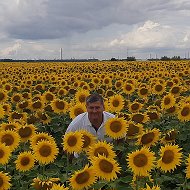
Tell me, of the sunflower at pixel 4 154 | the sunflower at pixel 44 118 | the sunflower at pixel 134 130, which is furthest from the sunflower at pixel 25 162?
the sunflower at pixel 44 118

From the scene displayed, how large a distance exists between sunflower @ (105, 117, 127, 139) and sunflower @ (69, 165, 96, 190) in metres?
1.68

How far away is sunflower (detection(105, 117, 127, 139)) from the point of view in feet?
19.2

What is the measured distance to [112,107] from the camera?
26.4ft

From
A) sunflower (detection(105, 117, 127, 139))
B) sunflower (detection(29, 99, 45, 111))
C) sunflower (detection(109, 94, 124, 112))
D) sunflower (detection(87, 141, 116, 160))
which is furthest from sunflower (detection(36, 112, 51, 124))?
sunflower (detection(87, 141, 116, 160))

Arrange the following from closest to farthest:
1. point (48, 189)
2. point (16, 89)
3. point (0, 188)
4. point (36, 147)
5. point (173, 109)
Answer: point (48, 189) < point (0, 188) < point (36, 147) < point (173, 109) < point (16, 89)

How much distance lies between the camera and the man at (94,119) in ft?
19.8

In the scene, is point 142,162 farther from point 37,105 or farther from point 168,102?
point 37,105

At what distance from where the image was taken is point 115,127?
5875mm

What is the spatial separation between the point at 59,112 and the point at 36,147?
134 inches

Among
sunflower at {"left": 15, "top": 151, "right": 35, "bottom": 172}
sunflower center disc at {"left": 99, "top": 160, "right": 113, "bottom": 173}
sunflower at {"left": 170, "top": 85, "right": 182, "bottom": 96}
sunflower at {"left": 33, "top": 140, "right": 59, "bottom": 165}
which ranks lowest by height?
sunflower at {"left": 15, "top": 151, "right": 35, "bottom": 172}

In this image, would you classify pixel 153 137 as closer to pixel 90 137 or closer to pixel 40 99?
pixel 90 137

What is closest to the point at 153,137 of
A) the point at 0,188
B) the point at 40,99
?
the point at 0,188

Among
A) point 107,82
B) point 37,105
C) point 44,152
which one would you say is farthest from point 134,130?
point 107,82

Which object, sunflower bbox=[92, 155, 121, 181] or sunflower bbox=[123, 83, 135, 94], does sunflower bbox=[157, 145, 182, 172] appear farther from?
sunflower bbox=[123, 83, 135, 94]
